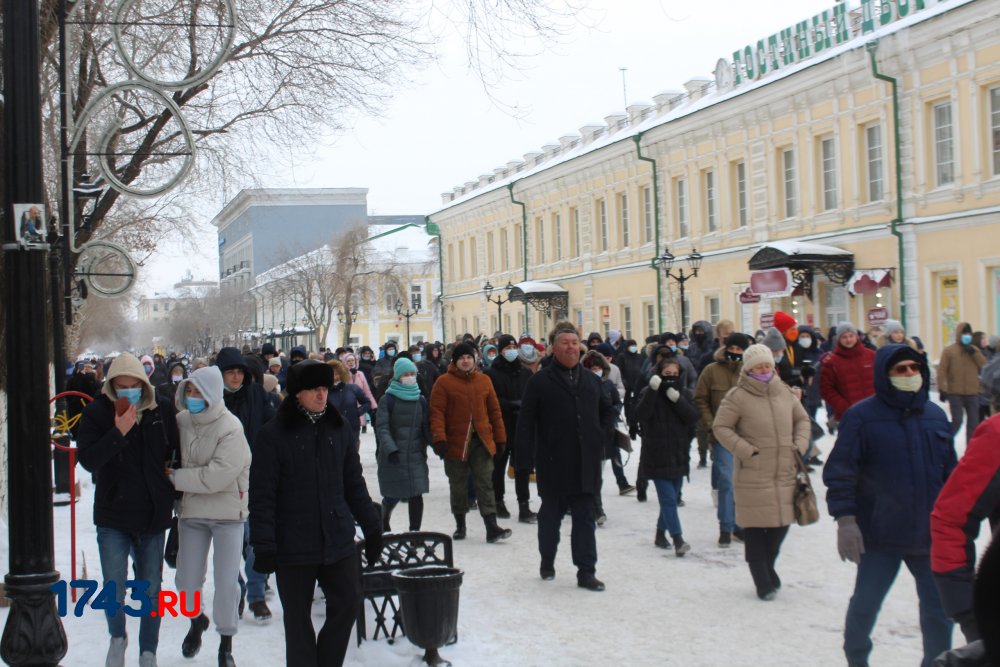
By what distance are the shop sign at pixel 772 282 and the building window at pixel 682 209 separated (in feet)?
19.5

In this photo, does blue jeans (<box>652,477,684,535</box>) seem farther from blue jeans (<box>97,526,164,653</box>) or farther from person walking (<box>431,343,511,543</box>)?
blue jeans (<box>97,526,164,653</box>)

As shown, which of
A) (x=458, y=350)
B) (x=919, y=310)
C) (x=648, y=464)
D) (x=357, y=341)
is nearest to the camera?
(x=648, y=464)

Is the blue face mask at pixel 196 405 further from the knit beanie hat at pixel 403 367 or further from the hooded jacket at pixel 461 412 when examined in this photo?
the hooded jacket at pixel 461 412

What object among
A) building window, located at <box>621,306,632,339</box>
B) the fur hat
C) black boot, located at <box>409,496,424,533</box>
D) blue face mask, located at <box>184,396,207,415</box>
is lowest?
black boot, located at <box>409,496,424,533</box>

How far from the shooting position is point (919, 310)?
81.6 ft

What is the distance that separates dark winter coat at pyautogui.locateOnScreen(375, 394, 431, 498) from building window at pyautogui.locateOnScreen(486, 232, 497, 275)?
39.4 metres

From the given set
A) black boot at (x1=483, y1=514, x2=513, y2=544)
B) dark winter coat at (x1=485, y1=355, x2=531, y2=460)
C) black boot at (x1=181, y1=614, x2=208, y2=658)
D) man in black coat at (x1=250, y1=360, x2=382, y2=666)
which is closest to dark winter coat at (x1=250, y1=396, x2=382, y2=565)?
man in black coat at (x1=250, y1=360, x2=382, y2=666)

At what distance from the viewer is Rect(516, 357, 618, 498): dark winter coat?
844 centimetres

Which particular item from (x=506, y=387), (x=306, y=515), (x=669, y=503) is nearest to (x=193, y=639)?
(x=306, y=515)

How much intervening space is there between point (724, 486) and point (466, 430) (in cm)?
237

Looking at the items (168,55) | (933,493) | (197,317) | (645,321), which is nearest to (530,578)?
(933,493)

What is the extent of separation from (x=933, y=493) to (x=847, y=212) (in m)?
23.0

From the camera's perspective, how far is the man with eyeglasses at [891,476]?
5508 mm

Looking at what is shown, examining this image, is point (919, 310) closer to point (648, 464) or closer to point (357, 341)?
point (648, 464)
